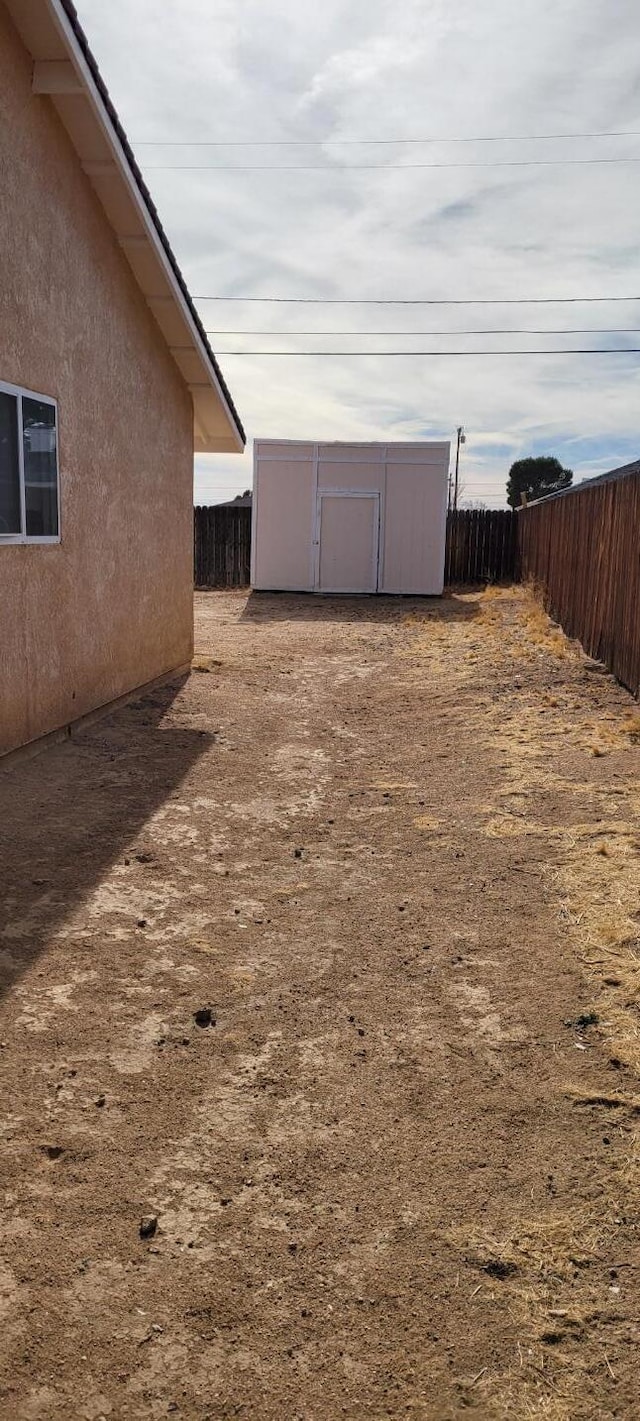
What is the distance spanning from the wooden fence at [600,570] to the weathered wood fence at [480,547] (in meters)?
7.12

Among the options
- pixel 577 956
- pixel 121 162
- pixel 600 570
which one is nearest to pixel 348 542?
pixel 600 570

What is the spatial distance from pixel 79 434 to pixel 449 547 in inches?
729

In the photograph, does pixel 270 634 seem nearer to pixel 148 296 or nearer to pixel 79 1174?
pixel 148 296

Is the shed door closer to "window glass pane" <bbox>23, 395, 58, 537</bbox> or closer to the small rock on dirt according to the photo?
"window glass pane" <bbox>23, 395, 58, 537</bbox>

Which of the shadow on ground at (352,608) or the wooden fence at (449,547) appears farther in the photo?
the wooden fence at (449,547)

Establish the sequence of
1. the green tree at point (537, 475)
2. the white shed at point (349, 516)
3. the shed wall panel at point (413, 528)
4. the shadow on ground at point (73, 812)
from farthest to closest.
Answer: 1. the green tree at point (537, 475)
2. the shed wall panel at point (413, 528)
3. the white shed at point (349, 516)
4. the shadow on ground at point (73, 812)

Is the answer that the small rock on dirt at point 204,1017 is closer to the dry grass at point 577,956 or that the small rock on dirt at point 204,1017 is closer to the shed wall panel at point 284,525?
the dry grass at point 577,956

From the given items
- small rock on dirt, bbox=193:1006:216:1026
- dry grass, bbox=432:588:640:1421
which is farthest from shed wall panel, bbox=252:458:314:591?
small rock on dirt, bbox=193:1006:216:1026

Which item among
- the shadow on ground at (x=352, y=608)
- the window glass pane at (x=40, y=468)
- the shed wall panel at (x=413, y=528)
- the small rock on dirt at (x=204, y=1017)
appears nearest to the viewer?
the small rock on dirt at (x=204, y=1017)

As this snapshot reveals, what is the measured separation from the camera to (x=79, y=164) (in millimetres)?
7527

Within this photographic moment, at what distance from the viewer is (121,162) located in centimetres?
744

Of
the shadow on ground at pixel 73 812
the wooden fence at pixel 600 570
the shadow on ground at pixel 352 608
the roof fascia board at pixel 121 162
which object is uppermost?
the roof fascia board at pixel 121 162

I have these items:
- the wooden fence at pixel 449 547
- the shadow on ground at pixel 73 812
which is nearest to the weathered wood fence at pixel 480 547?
the wooden fence at pixel 449 547

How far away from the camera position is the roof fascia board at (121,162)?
6.31 m
